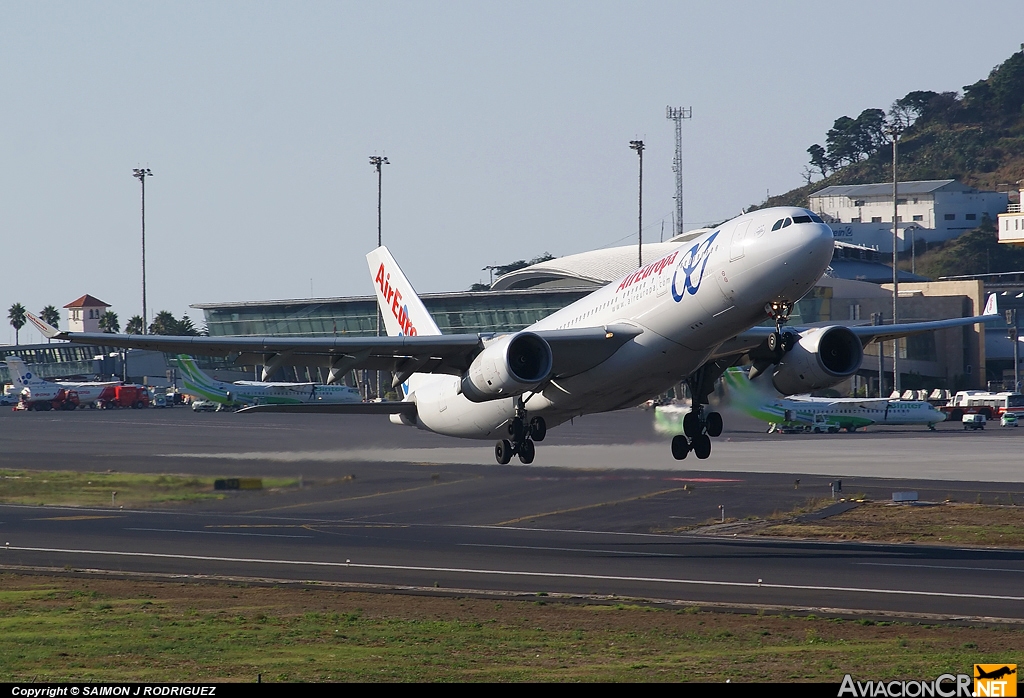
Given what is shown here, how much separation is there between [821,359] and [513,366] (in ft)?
31.1

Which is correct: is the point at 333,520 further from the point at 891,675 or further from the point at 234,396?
the point at 234,396

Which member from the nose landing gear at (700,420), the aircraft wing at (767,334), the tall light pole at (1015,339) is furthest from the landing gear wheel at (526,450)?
the tall light pole at (1015,339)

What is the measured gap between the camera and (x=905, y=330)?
145 ft

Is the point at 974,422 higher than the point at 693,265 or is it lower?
lower

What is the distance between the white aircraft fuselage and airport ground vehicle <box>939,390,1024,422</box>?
7578cm

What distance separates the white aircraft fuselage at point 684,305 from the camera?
3262 cm

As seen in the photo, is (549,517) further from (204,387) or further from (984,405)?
(984,405)

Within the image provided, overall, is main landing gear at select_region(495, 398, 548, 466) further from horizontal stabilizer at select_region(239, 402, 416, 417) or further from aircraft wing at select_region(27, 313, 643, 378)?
horizontal stabilizer at select_region(239, 402, 416, 417)

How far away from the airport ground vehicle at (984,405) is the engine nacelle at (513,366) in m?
80.3

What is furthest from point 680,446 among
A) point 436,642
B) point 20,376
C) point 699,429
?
point 20,376

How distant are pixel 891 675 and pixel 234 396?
3780 inches

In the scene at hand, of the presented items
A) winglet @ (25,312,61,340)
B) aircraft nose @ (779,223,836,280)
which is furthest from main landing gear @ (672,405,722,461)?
winglet @ (25,312,61,340)

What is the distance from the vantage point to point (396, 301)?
52.2 meters

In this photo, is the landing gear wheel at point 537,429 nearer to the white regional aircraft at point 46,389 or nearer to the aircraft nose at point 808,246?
the aircraft nose at point 808,246
